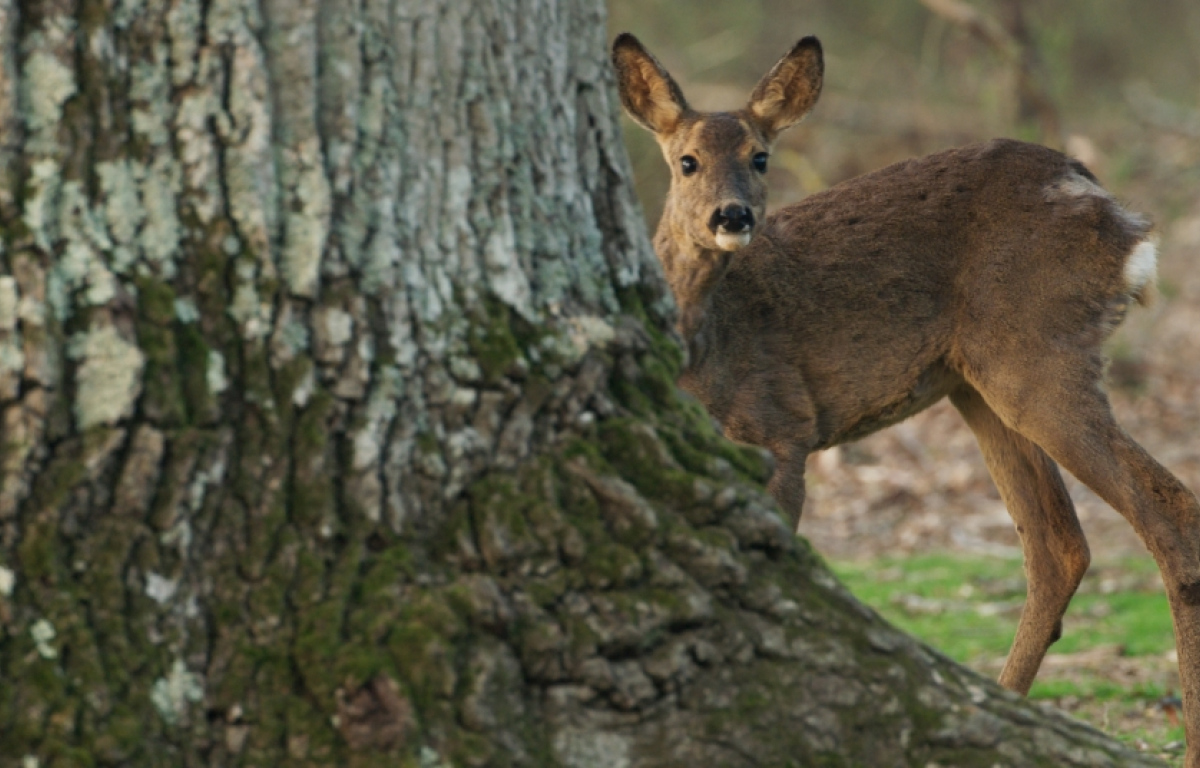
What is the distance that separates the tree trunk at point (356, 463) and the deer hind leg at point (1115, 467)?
85.9 inches

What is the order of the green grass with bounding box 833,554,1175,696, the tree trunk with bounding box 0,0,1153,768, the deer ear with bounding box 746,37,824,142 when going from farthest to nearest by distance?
the green grass with bounding box 833,554,1175,696
the deer ear with bounding box 746,37,824,142
the tree trunk with bounding box 0,0,1153,768

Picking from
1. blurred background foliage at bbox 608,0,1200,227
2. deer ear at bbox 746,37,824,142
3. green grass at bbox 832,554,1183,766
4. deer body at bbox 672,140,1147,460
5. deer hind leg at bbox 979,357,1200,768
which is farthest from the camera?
blurred background foliage at bbox 608,0,1200,227

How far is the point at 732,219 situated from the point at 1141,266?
60.5 inches

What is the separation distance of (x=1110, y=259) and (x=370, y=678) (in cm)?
382

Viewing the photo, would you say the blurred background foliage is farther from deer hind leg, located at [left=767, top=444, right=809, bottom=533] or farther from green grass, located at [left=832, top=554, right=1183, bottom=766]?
deer hind leg, located at [left=767, top=444, right=809, bottom=533]

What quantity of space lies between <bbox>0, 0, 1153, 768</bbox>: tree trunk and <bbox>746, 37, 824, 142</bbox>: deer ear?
10.4 feet

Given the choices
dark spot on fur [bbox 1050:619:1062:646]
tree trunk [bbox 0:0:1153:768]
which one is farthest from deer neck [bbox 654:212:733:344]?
tree trunk [bbox 0:0:1153:768]

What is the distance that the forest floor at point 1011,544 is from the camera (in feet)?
20.5

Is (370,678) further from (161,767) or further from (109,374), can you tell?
(109,374)

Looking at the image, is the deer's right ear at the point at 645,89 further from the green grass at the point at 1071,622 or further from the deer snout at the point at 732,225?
the green grass at the point at 1071,622

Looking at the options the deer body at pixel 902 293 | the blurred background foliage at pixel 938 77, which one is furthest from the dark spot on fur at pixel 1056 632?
the blurred background foliage at pixel 938 77

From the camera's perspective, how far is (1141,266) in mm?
5570

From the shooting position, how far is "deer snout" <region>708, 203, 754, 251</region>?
5.43m

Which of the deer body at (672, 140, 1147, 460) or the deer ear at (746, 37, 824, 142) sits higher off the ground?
the deer ear at (746, 37, 824, 142)
